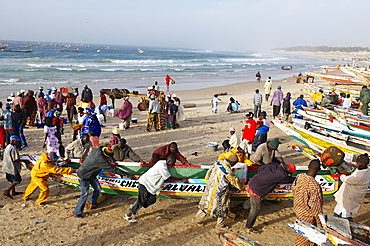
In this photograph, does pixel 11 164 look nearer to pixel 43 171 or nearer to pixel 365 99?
pixel 43 171

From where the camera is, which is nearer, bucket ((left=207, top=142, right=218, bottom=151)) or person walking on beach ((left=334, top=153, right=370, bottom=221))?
person walking on beach ((left=334, top=153, right=370, bottom=221))

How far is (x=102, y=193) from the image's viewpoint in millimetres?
6152

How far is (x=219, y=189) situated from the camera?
507 centimetres

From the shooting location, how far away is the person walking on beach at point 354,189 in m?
4.70

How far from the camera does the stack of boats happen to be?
808cm

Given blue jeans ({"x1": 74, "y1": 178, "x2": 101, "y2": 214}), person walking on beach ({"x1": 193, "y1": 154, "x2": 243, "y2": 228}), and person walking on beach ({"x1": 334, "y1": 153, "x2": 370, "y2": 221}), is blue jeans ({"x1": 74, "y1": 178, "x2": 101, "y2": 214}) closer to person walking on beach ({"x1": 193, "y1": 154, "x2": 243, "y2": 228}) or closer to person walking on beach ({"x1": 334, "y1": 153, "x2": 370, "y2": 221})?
person walking on beach ({"x1": 193, "y1": 154, "x2": 243, "y2": 228})

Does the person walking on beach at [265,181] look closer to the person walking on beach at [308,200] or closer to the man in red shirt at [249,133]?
the person walking on beach at [308,200]

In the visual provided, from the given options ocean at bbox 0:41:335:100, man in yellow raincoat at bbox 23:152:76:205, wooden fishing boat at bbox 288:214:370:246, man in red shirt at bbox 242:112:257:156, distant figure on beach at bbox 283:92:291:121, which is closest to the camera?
wooden fishing boat at bbox 288:214:370:246

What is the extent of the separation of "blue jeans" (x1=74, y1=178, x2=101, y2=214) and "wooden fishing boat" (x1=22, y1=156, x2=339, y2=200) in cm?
25

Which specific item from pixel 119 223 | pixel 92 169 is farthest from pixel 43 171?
pixel 119 223

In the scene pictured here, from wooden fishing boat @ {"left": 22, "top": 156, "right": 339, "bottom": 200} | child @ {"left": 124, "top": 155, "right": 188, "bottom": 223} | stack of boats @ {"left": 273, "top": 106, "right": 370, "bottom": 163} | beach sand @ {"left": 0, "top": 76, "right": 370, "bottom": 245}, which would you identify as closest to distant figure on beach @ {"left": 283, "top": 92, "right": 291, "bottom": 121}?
stack of boats @ {"left": 273, "top": 106, "right": 370, "bottom": 163}

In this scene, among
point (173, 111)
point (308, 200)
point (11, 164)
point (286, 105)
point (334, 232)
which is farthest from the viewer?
point (286, 105)

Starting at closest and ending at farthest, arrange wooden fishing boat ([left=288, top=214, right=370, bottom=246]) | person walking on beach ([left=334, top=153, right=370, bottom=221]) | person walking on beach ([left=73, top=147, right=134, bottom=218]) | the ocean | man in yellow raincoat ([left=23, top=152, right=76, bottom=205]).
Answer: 1. wooden fishing boat ([left=288, top=214, right=370, bottom=246])
2. person walking on beach ([left=334, top=153, right=370, bottom=221])
3. person walking on beach ([left=73, top=147, right=134, bottom=218])
4. man in yellow raincoat ([left=23, top=152, right=76, bottom=205])
5. the ocean

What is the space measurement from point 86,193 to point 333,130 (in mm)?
7869
